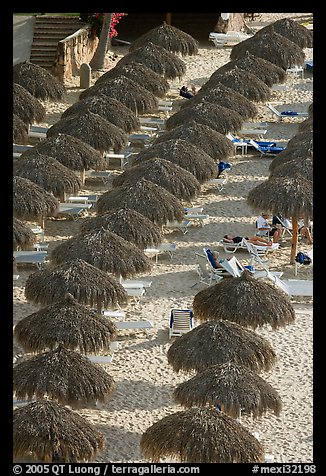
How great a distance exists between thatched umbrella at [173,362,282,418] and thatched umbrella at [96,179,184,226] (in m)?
6.69

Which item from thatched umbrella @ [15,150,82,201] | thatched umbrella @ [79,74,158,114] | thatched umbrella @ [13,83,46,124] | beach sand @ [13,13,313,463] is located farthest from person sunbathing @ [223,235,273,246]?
thatched umbrella @ [13,83,46,124]

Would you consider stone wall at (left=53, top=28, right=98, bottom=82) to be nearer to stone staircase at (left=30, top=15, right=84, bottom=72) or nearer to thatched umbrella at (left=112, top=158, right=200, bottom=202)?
stone staircase at (left=30, top=15, right=84, bottom=72)

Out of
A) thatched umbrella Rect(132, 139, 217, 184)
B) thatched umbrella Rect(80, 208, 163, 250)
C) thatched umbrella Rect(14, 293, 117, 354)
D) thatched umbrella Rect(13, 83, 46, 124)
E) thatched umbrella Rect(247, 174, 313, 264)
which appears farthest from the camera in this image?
thatched umbrella Rect(13, 83, 46, 124)

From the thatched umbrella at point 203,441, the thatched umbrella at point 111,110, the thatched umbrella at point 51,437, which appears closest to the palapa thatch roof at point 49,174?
the thatched umbrella at point 111,110

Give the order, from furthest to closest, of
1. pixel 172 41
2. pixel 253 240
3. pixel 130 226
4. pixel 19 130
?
pixel 172 41
pixel 19 130
pixel 253 240
pixel 130 226

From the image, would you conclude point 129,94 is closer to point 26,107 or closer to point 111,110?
point 111,110

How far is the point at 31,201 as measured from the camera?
884 inches

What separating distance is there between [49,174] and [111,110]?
180 inches

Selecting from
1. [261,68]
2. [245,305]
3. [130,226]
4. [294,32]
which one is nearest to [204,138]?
[130,226]

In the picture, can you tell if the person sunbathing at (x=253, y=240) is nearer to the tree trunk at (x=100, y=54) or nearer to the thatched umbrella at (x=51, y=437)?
the thatched umbrella at (x=51, y=437)

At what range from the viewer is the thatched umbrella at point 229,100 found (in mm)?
28906

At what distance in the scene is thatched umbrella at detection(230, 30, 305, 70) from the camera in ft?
111
